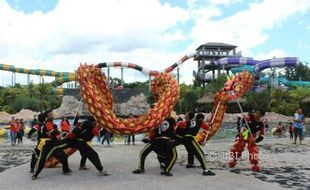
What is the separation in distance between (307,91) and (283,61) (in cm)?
446

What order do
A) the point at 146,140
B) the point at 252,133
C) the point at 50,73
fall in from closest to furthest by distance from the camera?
the point at 146,140 < the point at 252,133 < the point at 50,73

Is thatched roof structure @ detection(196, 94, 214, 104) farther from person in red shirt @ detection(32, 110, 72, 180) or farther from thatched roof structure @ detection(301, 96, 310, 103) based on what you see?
person in red shirt @ detection(32, 110, 72, 180)

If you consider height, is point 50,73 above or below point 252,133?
above

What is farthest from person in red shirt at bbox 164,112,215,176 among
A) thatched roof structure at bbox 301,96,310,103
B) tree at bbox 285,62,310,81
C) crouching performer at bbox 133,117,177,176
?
tree at bbox 285,62,310,81

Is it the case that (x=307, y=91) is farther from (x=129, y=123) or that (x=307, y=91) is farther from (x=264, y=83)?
(x=129, y=123)

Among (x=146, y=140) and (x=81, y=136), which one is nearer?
(x=81, y=136)

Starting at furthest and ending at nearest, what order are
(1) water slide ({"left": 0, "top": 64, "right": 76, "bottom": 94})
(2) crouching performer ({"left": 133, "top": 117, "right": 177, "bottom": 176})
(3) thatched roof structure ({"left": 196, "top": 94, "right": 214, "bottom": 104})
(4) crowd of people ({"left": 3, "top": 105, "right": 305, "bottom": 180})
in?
(1) water slide ({"left": 0, "top": 64, "right": 76, "bottom": 94})
(3) thatched roof structure ({"left": 196, "top": 94, "right": 214, "bottom": 104})
(2) crouching performer ({"left": 133, "top": 117, "right": 177, "bottom": 176})
(4) crowd of people ({"left": 3, "top": 105, "right": 305, "bottom": 180})

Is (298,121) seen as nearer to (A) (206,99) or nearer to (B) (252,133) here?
(B) (252,133)

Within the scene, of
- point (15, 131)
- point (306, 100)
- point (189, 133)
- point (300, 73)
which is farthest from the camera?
point (300, 73)

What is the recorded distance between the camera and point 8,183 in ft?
25.7

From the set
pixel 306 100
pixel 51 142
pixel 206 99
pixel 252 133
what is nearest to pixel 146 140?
pixel 51 142

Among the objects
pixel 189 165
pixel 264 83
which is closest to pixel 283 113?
pixel 264 83

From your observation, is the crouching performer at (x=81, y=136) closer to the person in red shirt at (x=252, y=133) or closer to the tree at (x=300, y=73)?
the person in red shirt at (x=252, y=133)

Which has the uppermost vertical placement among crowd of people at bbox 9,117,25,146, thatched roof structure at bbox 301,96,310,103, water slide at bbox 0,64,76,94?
water slide at bbox 0,64,76,94
